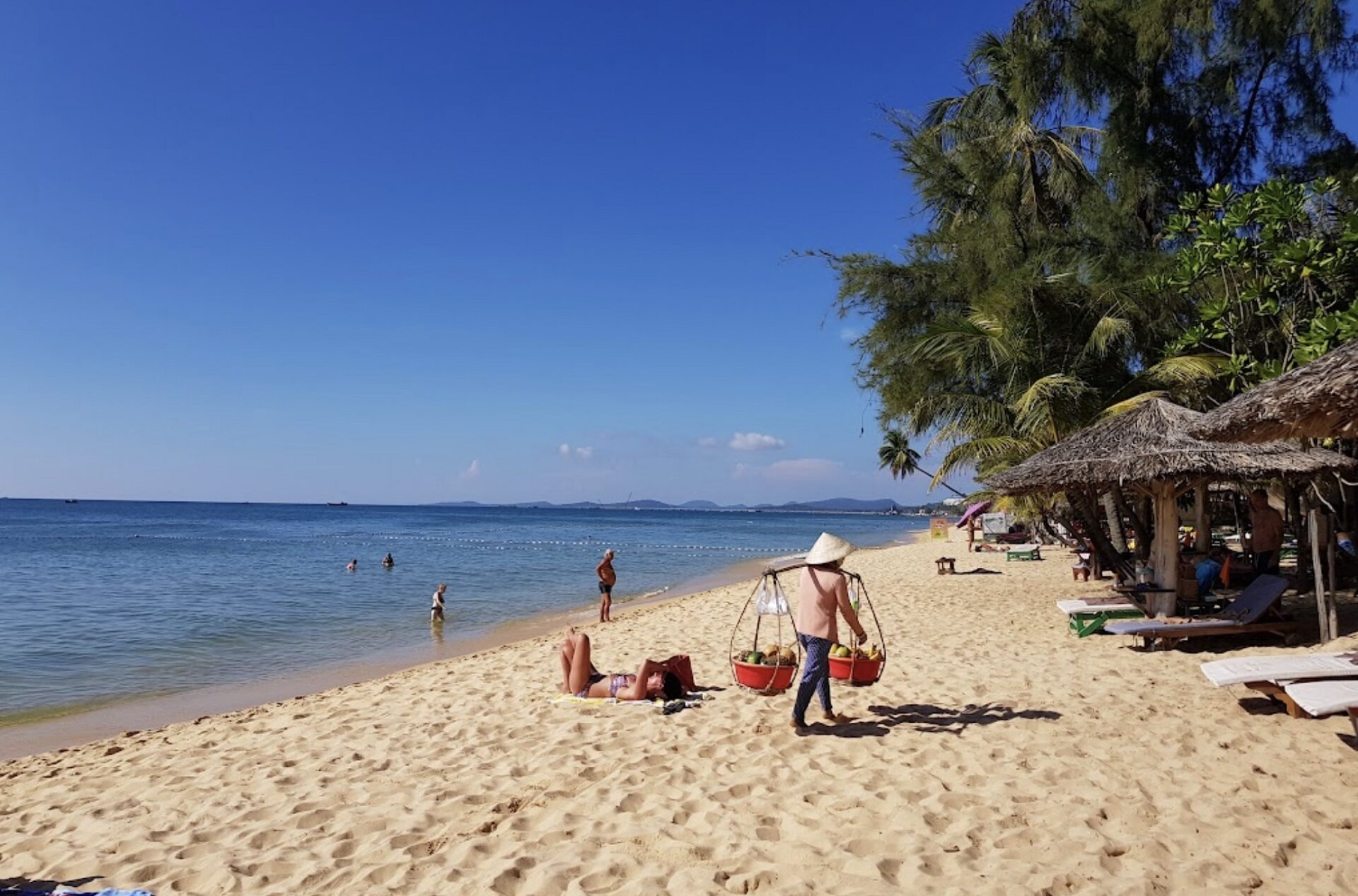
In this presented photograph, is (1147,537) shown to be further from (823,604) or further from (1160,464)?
(823,604)

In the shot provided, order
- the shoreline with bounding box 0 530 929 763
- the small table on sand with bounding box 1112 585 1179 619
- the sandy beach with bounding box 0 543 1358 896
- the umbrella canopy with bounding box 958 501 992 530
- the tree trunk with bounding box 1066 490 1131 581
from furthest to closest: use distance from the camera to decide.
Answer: the umbrella canopy with bounding box 958 501 992 530, the tree trunk with bounding box 1066 490 1131 581, the small table on sand with bounding box 1112 585 1179 619, the shoreline with bounding box 0 530 929 763, the sandy beach with bounding box 0 543 1358 896

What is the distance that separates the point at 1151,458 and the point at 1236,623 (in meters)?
1.84

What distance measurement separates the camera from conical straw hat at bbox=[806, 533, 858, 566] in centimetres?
544

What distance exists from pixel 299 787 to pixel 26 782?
Answer: 253 centimetres

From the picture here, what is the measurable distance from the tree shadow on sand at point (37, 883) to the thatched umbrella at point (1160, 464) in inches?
363

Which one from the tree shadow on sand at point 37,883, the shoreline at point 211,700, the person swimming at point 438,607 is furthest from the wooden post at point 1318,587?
the person swimming at point 438,607

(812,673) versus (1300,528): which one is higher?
(1300,528)

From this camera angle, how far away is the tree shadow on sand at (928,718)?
5.50 meters

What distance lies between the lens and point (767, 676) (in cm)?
610

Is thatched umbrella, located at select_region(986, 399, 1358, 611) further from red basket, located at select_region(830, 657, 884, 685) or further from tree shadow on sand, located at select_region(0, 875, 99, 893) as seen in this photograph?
tree shadow on sand, located at select_region(0, 875, 99, 893)

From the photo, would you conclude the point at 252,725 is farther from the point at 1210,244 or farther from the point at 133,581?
the point at 133,581

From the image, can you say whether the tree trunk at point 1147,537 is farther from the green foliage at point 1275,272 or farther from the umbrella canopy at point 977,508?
the umbrella canopy at point 977,508

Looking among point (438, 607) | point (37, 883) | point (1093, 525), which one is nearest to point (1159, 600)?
point (1093, 525)

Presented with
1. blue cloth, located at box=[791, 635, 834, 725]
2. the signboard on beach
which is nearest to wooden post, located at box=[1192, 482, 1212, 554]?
blue cloth, located at box=[791, 635, 834, 725]
